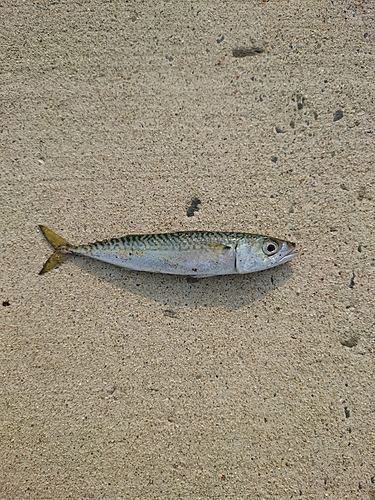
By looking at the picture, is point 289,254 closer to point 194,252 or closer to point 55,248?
point 194,252

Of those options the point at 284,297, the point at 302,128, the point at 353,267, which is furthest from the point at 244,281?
the point at 302,128

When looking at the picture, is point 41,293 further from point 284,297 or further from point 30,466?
point 284,297

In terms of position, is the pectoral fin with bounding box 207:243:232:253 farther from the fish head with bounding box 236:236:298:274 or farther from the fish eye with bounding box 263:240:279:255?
the fish eye with bounding box 263:240:279:255

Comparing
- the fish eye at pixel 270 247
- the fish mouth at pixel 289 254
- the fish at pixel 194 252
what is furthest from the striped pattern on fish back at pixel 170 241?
the fish mouth at pixel 289 254

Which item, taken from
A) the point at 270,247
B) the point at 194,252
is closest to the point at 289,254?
the point at 270,247

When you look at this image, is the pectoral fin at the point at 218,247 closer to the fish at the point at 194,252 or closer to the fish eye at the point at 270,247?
the fish at the point at 194,252
